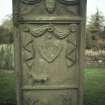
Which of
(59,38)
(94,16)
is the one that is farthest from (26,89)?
(94,16)

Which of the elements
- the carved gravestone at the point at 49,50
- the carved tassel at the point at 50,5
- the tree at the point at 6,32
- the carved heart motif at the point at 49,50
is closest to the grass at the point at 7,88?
the tree at the point at 6,32

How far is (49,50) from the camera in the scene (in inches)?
108

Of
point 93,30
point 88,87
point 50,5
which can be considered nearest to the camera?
point 50,5

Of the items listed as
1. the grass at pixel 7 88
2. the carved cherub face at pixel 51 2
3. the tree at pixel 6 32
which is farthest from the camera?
the tree at pixel 6 32

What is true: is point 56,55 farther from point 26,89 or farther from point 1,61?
point 1,61

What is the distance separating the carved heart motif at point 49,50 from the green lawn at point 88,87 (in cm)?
149

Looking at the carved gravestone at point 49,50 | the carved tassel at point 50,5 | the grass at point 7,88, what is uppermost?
the carved tassel at point 50,5

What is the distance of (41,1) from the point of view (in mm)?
2660

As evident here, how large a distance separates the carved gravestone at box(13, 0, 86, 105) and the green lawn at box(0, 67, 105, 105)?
124 cm

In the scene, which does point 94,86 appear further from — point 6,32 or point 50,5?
point 50,5

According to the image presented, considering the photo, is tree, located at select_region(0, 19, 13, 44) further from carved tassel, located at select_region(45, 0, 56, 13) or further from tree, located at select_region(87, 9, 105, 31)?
carved tassel, located at select_region(45, 0, 56, 13)

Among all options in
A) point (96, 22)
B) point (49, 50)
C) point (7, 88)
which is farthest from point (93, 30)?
point (49, 50)

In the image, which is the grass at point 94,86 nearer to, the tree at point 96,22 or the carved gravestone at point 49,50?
the tree at point 96,22

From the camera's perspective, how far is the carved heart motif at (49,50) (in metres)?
2.74
